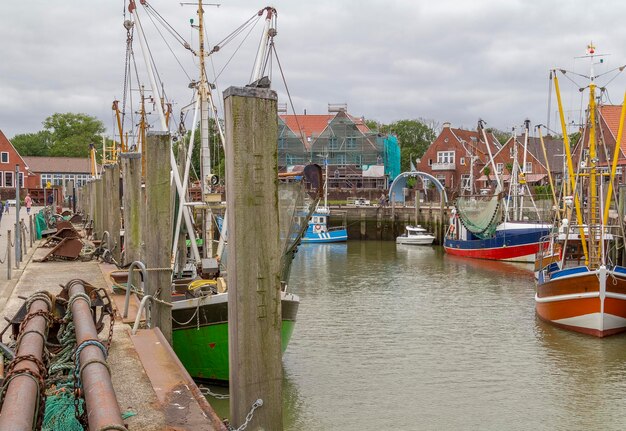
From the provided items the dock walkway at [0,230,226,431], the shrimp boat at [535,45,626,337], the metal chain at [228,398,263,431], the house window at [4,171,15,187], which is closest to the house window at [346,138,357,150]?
the house window at [4,171,15,187]

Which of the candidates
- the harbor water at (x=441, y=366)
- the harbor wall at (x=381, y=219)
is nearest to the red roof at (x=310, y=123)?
the harbor wall at (x=381, y=219)

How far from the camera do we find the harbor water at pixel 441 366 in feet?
46.6

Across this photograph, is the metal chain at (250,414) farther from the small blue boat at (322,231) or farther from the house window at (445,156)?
the house window at (445,156)

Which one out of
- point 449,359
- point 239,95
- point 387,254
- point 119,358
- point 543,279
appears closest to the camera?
point 239,95

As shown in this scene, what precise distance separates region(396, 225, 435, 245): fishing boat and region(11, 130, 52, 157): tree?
83.1m

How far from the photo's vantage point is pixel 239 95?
230 inches

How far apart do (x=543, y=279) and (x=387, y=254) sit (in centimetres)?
2771

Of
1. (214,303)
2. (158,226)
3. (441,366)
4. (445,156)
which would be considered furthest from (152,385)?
(445,156)

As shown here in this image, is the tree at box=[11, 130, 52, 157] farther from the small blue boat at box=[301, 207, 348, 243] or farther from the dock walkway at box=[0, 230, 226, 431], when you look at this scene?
the dock walkway at box=[0, 230, 226, 431]

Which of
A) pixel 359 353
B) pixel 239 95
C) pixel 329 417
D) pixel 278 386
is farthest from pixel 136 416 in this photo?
pixel 359 353

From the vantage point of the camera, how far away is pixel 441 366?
17984 millimetres

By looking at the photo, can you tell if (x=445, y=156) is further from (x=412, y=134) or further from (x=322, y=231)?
(x=322, y=231)

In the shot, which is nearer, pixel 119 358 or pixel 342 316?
pixel 119 358

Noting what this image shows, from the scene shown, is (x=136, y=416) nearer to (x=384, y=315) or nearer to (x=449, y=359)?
(x=449, y=359)
